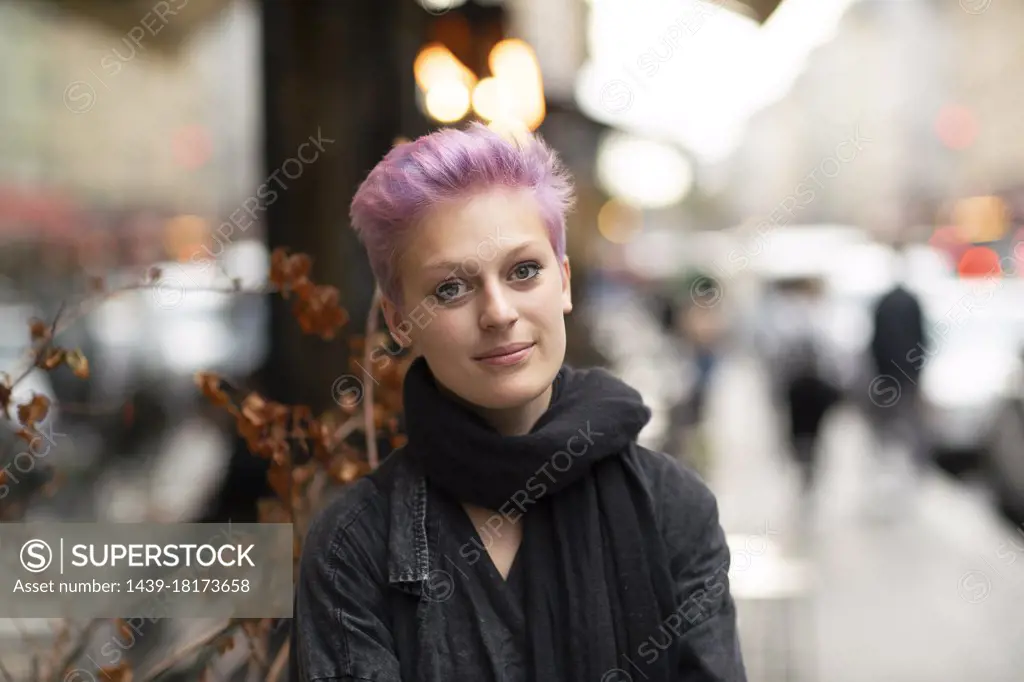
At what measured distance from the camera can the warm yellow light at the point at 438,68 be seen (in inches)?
154

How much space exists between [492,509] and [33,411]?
3.09ft

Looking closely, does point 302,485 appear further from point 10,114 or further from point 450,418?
point 10,114

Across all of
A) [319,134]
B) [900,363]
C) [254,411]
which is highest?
[900,363]

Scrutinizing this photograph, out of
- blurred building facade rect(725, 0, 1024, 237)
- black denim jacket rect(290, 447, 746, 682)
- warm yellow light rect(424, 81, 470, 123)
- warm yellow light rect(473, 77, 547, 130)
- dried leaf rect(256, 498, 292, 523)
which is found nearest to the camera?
black denim jacket rect(290, 447, 746, 682)

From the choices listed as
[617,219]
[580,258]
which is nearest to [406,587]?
[580,258]

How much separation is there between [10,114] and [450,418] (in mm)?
6314

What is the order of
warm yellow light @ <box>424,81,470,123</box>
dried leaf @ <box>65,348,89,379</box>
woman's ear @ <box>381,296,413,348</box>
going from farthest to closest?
warm yellow light @ <box>424,81,470,123</box>
dried leaf @ <box>65,348,89,379</box>
woman's ear @ <box>381,296,413,348</box>

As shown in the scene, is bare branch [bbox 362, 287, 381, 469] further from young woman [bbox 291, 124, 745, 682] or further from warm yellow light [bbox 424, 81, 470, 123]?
warm yellow light [bbox 424, 81, 470, 123]

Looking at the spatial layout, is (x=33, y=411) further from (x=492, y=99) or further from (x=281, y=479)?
(x=492, y=99)

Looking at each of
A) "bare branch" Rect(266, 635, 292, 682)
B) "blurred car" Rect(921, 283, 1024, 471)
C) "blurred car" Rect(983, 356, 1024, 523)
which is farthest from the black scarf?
"blurred car" Rect(921, 283, 1024, 471)

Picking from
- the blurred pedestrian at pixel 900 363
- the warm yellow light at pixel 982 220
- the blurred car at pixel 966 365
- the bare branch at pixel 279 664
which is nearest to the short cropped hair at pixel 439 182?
the bare branch at pixel 279 664

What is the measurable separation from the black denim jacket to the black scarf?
0.03 meters

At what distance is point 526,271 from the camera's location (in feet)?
4.87

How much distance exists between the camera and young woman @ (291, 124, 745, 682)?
1.45 m
